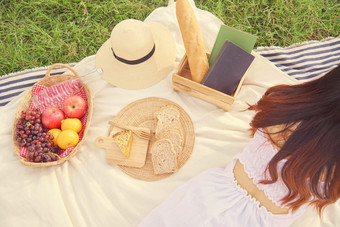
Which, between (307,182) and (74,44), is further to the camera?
(74,44)

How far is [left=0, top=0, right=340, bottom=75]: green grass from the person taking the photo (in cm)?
282

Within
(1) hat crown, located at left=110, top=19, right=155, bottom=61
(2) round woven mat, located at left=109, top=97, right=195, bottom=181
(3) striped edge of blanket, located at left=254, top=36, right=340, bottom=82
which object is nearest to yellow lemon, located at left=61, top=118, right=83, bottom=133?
(2) round woven mat, located at left=109, top=97, right=195, bottom=181

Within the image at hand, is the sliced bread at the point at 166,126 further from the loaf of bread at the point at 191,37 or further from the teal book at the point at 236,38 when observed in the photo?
the teal book at the point at 236,38

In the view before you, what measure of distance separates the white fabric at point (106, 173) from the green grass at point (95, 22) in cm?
59

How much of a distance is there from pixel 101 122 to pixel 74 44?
3.40ft

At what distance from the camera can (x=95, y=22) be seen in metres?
2.93

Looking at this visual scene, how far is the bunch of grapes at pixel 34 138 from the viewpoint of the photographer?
2.03 m

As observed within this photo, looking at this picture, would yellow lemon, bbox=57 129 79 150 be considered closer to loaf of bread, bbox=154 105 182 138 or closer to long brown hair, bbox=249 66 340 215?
loaf of bread, bbox=154 105 182 138

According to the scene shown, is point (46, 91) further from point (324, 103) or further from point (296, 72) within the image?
point (296, 72)

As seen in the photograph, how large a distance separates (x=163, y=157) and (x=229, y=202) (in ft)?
2.06

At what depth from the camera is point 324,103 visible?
3.92 feet

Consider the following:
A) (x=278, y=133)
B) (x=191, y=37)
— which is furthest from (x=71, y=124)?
(x=278, y=133)

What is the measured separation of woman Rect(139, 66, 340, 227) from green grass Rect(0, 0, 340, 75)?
1612mm

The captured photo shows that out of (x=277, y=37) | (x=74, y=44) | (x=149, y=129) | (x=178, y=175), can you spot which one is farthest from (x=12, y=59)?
(x=277, y=37)
